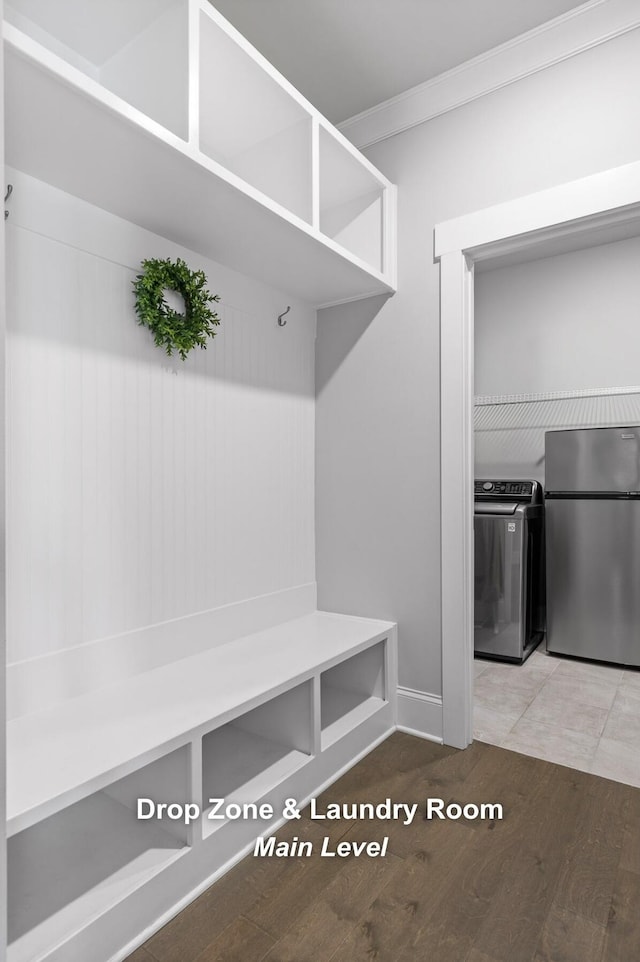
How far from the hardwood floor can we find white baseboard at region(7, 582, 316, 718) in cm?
64

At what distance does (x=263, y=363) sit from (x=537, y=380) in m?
2.33

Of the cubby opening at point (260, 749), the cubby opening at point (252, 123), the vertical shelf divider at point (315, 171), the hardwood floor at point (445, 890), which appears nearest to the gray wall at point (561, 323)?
the cubby opening at point (252, 123)

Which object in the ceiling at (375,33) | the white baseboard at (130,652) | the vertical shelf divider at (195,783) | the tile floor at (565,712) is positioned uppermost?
the ceiling at (375,33)

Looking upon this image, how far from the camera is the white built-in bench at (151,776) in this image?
121cm

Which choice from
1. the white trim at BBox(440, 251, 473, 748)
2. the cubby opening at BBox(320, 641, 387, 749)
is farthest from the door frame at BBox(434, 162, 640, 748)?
the cubby opening at BBox(320, 641, 387, 749)

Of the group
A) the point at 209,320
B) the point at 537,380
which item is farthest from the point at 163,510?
the point at 537,380

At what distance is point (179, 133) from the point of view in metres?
1.47

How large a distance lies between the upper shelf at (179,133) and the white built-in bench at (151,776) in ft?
4.74

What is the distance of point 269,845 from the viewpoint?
161 cm

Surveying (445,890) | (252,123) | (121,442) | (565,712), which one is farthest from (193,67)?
(565,712)

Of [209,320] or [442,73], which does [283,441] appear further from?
[442,73]

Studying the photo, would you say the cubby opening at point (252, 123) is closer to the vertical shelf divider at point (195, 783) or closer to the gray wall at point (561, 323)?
the vertical shelf divider at point (195, 783)

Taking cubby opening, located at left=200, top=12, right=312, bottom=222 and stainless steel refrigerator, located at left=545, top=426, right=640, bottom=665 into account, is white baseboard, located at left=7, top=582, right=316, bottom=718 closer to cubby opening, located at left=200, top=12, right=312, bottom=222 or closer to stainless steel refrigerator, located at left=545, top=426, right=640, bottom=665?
cubby opening, located at left=200, top=12, right=312, bottom=222

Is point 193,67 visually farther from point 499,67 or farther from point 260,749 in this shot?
point 260,749
